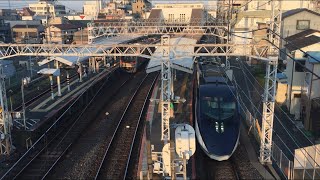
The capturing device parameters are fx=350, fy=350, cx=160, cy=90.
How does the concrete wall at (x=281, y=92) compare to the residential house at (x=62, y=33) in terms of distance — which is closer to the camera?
the concrete wall at (x=281, y=92)

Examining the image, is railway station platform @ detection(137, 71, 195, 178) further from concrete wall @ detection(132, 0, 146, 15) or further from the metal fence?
concrete wall @ detection(132, 0, 146, 15)

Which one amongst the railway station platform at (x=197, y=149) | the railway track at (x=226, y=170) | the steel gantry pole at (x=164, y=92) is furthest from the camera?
the steel gantry pole at (x=164, y=92)

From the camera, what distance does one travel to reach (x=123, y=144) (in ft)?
50.1

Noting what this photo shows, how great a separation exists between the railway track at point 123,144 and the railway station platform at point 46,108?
10.4ft

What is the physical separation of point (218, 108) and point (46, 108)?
30.7ft

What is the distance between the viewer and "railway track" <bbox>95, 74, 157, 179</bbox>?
12633mm

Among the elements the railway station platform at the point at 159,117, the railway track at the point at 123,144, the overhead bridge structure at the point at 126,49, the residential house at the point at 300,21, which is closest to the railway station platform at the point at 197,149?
the railway station platform at the point at 159,117

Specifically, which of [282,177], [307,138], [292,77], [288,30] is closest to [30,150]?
[282,177]

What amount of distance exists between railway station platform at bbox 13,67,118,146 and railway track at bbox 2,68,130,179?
797 millimetres

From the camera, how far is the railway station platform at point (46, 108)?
1497cm

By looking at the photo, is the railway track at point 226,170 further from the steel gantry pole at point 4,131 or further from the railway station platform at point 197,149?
the steel gantry pole at point 4,131

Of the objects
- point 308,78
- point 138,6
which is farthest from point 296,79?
point 138,6

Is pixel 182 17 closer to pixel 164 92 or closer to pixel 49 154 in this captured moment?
pixel 164 92

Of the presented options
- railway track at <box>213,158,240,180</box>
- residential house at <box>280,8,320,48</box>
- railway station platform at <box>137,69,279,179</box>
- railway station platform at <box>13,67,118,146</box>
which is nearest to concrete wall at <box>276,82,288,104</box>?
railway station platform at <box>137,69,279,179</box>
